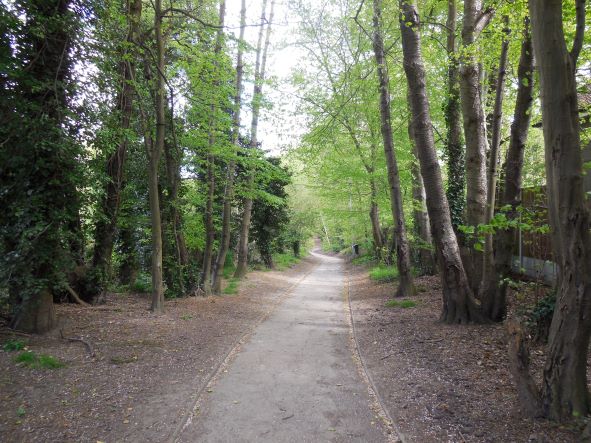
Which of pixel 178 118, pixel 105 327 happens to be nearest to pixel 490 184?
pixel 105 327

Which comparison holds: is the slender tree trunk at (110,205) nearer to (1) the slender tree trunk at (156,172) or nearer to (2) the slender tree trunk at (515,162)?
(1) the slender tree trunk at (156,172)

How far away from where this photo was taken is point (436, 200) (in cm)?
768

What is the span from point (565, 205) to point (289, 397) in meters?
3.68

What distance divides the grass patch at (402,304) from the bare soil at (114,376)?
13.0ft

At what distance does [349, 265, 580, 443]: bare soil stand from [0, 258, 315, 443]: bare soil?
8.25 feet

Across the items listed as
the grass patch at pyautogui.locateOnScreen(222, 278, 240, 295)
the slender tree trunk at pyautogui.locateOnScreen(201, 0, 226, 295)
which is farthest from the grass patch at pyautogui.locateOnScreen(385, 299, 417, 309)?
the slender tree trunk at pyautogui.locateOnScreen(201, 0, 226, 295)

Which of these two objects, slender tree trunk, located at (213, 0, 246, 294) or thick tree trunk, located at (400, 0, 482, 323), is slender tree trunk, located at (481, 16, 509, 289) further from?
slender tree trunk, located at (213, 0, 246, 294)

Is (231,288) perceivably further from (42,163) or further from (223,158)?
(42,163)

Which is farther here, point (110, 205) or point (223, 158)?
point (223, 158)

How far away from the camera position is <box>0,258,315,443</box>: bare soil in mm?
3906

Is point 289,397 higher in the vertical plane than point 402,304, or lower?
lower

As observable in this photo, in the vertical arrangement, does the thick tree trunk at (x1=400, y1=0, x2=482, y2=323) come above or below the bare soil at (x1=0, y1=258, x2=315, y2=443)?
above

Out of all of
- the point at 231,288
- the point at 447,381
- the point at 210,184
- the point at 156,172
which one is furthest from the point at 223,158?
the point at 447,381

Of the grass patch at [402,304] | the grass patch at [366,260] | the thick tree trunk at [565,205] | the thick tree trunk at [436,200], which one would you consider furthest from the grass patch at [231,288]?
the grass patch at [366,260]
